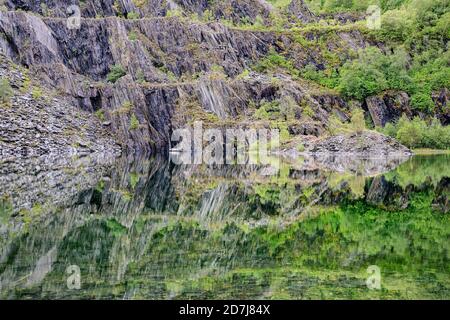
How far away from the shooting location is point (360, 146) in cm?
7225

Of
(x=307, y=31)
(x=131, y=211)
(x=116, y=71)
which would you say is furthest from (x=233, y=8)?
(x=131, y=211)

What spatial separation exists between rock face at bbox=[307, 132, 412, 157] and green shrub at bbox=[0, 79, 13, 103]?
3616cm

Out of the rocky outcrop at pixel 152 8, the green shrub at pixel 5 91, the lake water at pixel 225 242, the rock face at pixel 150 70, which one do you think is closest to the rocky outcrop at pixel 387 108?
the rock face at pixel 150 70

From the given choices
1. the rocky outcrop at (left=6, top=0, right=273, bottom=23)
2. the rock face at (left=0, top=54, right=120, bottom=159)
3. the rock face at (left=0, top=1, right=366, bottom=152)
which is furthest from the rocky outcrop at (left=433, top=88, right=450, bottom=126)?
the rock face at (left=0, top=54, right=120, bottom=159)

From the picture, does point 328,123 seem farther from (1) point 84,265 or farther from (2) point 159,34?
(1) point 84,265

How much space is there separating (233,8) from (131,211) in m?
101

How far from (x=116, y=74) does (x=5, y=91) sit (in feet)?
91.4

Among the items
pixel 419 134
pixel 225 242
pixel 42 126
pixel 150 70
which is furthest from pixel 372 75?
pixel 225 242

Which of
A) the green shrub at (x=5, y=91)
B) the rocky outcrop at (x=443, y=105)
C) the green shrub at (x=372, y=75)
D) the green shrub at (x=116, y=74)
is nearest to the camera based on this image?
the green shrub at (x=5, y=91)

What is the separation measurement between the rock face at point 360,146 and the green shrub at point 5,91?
36161mm

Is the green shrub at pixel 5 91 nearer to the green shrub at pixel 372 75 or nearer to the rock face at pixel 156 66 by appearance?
the rock face at pixel 156 66

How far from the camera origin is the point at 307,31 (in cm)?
11125

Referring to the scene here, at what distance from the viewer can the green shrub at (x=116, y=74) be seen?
88.7 metres

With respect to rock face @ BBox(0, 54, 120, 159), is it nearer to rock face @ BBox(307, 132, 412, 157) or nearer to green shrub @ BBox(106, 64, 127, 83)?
green shrub @ BBox(106, 64, 127, 83)
